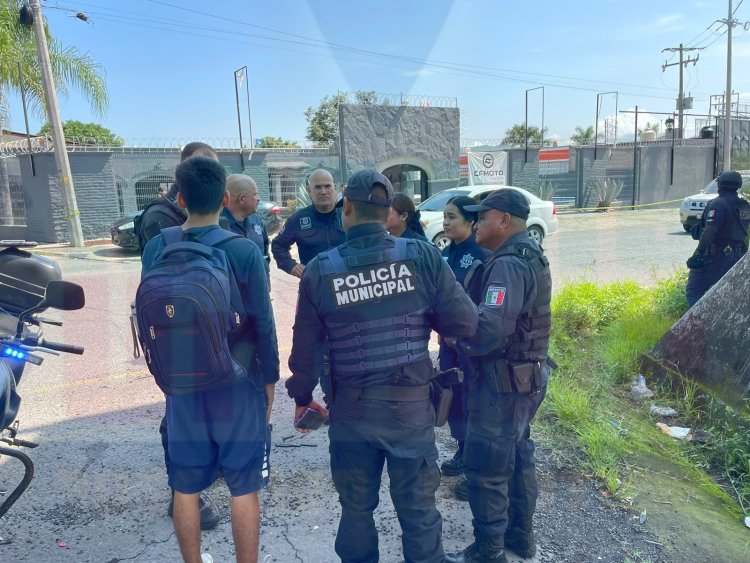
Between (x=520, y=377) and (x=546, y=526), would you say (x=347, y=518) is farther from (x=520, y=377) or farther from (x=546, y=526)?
(x=546, y=526)

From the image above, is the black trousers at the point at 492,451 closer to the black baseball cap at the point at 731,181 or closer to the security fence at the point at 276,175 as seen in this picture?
the black baseball cap at the point at 731,181

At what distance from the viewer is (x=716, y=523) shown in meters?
2.96

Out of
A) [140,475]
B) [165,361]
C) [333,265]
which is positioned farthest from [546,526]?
[140,475]

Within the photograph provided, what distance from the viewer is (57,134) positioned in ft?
45.2

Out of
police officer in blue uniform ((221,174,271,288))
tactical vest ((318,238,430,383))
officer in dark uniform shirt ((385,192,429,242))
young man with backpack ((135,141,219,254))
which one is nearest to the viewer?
tactical vest ((318,238,430,383))

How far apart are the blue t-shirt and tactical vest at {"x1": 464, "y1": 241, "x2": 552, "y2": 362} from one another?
936mm

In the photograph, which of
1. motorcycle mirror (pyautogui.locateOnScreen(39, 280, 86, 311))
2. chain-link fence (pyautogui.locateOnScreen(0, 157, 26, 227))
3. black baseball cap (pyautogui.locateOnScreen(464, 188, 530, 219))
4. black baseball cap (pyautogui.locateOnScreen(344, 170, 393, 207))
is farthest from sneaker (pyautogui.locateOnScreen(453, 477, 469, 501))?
chain-link fence (pyautogui.locateOnScreen(0, 157, 26, 227))

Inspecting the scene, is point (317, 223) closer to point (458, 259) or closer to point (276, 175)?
point (458, 259)

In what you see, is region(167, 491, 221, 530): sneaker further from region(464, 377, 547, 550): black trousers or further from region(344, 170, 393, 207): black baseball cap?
region(344, 170, 393, 207): black baseball cap

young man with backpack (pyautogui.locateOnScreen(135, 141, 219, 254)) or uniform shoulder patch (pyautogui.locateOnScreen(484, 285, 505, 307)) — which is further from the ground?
young man with backpack (pyautogui.locateOnScreen(135, 141, 219, 254))

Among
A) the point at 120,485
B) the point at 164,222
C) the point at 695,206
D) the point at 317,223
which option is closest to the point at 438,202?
the point at 695,206

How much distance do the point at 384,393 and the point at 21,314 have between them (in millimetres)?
1444

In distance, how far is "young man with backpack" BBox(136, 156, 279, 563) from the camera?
2051 mm

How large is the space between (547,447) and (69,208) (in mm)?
13920
